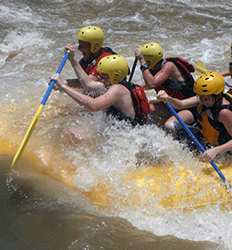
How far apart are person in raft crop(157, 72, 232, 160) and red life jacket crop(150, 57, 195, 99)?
0.69 m

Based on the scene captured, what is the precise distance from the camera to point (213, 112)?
15.9 ft

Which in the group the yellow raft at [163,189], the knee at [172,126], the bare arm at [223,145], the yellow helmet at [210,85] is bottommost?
the yellow raft at [163,189]

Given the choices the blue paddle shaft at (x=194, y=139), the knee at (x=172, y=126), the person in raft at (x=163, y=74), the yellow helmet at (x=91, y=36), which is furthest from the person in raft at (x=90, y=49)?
the blue paddle shaft at (x=194, y=139)

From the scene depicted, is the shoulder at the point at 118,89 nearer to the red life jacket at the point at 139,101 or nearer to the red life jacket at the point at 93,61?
the red life jacket at the point at 139,101

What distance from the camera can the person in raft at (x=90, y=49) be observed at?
5.99 m

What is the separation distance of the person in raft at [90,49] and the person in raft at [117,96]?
597mm

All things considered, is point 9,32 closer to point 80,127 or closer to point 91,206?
point 80,127

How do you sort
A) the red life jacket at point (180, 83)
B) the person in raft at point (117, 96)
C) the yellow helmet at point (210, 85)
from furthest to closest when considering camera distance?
1. the red life jacket at point (180, 83)
2. the person in raft at point (117, 96)
3. the yellow helmet at point (210, 85)

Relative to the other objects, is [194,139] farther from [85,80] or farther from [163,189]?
[85,80]

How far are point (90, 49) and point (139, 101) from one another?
3.79 feet

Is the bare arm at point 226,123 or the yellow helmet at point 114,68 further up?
the yellow helmet at point 114,68

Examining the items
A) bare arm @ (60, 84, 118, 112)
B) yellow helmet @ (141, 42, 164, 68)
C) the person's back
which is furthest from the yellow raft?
yellow helmet @ (141, 42, 164, 68)

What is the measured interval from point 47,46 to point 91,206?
17.0ft

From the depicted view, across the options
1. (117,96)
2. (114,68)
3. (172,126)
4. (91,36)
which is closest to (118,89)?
(117,96)
